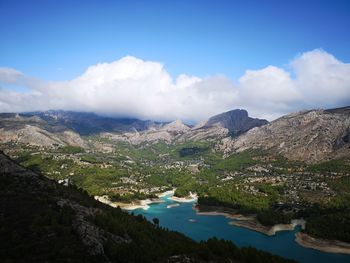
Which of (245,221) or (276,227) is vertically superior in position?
(276,227)

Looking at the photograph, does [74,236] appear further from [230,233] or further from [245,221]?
[245,221]

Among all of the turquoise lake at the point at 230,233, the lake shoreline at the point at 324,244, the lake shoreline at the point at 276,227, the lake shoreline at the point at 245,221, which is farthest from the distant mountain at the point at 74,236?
the lake shoreline at the point at 245,221

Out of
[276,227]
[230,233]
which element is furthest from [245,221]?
[230,233]

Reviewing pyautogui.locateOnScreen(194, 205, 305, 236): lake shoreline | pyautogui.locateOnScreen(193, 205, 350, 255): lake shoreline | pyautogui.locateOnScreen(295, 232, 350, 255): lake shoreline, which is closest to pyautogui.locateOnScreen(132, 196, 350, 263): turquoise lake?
pyautogui.locateOnScreen(295, 232, 350, 255): lake shoreline

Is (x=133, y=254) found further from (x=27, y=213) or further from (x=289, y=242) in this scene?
(x=289, y=242)

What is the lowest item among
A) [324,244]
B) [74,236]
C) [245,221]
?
[245,221]
